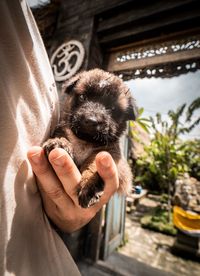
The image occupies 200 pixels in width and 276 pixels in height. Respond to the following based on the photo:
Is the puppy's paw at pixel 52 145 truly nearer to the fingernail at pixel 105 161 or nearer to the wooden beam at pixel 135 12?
the fingernail at pixel 105 161

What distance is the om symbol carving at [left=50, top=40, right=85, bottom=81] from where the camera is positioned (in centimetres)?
348

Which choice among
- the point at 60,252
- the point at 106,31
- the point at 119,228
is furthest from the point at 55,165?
the point at 119,228

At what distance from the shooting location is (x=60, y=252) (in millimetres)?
1018

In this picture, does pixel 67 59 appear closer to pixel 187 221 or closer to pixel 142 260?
pixel 142 260

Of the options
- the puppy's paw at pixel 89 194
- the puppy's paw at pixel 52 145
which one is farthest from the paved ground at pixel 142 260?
the puppy's paw at pixel 52 145

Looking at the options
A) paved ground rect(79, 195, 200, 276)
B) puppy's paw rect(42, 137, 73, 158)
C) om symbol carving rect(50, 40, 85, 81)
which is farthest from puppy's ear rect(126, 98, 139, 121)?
paved ground rect(79, 195, 200, 276)

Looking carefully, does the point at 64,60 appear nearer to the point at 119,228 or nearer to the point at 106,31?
the point at 106,31

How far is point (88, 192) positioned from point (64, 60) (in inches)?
126

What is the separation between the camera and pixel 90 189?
3.84ft

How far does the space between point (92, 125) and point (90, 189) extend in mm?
436

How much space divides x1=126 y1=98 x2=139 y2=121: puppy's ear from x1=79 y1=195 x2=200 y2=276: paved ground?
3.16m

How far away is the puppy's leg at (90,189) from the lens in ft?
3.73

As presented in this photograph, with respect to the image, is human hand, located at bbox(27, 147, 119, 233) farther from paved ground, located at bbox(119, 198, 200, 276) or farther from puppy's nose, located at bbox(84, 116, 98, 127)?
paved ground, located at bbox(119, 198, 200, 276)

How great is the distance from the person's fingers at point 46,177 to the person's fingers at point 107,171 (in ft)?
0.90
